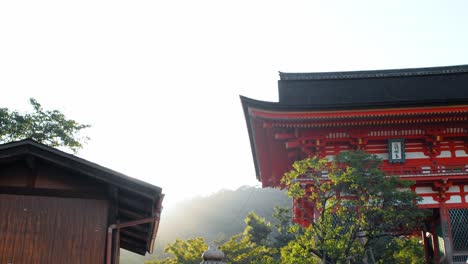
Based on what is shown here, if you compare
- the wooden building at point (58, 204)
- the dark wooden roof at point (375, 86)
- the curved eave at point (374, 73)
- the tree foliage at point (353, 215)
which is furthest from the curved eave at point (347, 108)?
the wooden building at point (58, 204)

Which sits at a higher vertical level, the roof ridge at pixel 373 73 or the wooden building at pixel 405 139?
the roof ridge at pixel 373 73

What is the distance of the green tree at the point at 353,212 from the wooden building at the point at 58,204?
4158 mm

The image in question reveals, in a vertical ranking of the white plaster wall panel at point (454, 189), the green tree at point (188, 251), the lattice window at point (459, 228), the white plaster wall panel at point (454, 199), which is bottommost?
the green tree at point (188, 251)

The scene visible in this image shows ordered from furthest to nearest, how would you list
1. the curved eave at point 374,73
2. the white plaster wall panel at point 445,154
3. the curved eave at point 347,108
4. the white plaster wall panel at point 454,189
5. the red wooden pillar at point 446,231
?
the curved eave at point 374,73, the white plaster wall panel at point 445,154, the white plaster wall panel at point 454,189, the curved eave at point 347,108, the red wooden pillar at point 446,231

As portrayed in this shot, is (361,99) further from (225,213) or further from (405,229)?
(225,213)

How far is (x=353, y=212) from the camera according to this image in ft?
42.8

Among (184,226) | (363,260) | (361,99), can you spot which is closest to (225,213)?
(184,226)

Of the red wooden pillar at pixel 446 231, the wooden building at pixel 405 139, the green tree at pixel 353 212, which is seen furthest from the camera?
the wooden building at pixel 405 139

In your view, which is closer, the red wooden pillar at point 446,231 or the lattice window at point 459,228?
the red wooden pillar at point 446,231

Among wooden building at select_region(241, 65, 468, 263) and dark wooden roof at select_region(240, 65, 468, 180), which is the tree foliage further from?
dark wooden roof at select_region(240, 65, 468, 180)

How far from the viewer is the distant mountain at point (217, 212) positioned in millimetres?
79938

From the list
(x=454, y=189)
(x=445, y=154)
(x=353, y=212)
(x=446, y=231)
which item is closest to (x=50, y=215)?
(x=353, y=212)

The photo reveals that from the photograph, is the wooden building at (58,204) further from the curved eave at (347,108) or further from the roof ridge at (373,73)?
the roof ridge at (373,73)

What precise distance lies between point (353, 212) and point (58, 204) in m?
Result: 7.25
